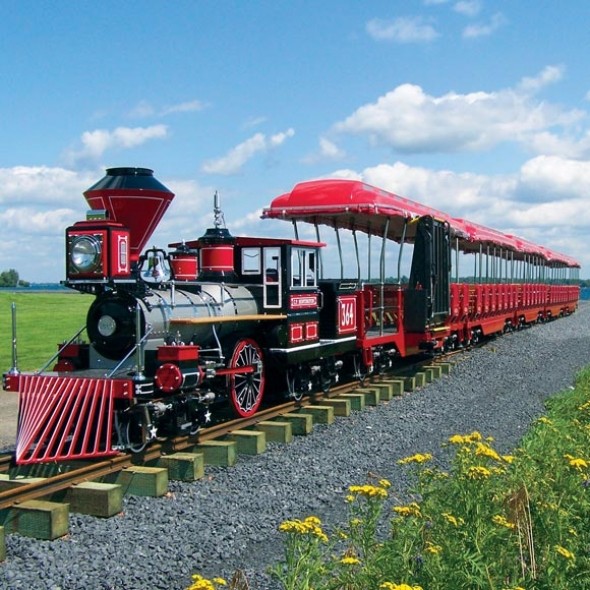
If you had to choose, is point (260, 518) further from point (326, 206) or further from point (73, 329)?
point (73, 329)

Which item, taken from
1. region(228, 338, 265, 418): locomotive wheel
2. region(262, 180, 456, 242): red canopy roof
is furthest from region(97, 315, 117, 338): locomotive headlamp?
region(262, 180, 456, 242): red canopy roof

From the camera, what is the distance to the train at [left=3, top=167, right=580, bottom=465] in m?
7.84

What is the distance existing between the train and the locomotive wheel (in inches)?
0.8

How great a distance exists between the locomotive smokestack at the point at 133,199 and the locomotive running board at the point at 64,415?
5.86 ft

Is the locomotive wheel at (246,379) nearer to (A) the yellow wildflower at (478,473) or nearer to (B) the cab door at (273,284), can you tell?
(B) the cab door at (273,284)

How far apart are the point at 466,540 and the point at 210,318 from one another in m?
5.36

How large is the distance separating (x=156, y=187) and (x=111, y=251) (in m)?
1.33

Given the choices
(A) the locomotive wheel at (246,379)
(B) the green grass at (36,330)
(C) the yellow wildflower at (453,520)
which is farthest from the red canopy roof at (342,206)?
(C) the yellow wildflower at (453,520)

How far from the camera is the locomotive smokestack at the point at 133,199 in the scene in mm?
8742

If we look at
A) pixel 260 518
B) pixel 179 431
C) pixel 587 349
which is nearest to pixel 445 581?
pixel 260 518

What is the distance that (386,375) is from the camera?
14.9 metres

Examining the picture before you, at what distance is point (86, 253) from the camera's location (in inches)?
318

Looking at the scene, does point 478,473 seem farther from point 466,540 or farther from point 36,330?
point 36,330

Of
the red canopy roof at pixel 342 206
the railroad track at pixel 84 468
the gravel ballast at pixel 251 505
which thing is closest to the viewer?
the gravel ballast at pixel 251 505
